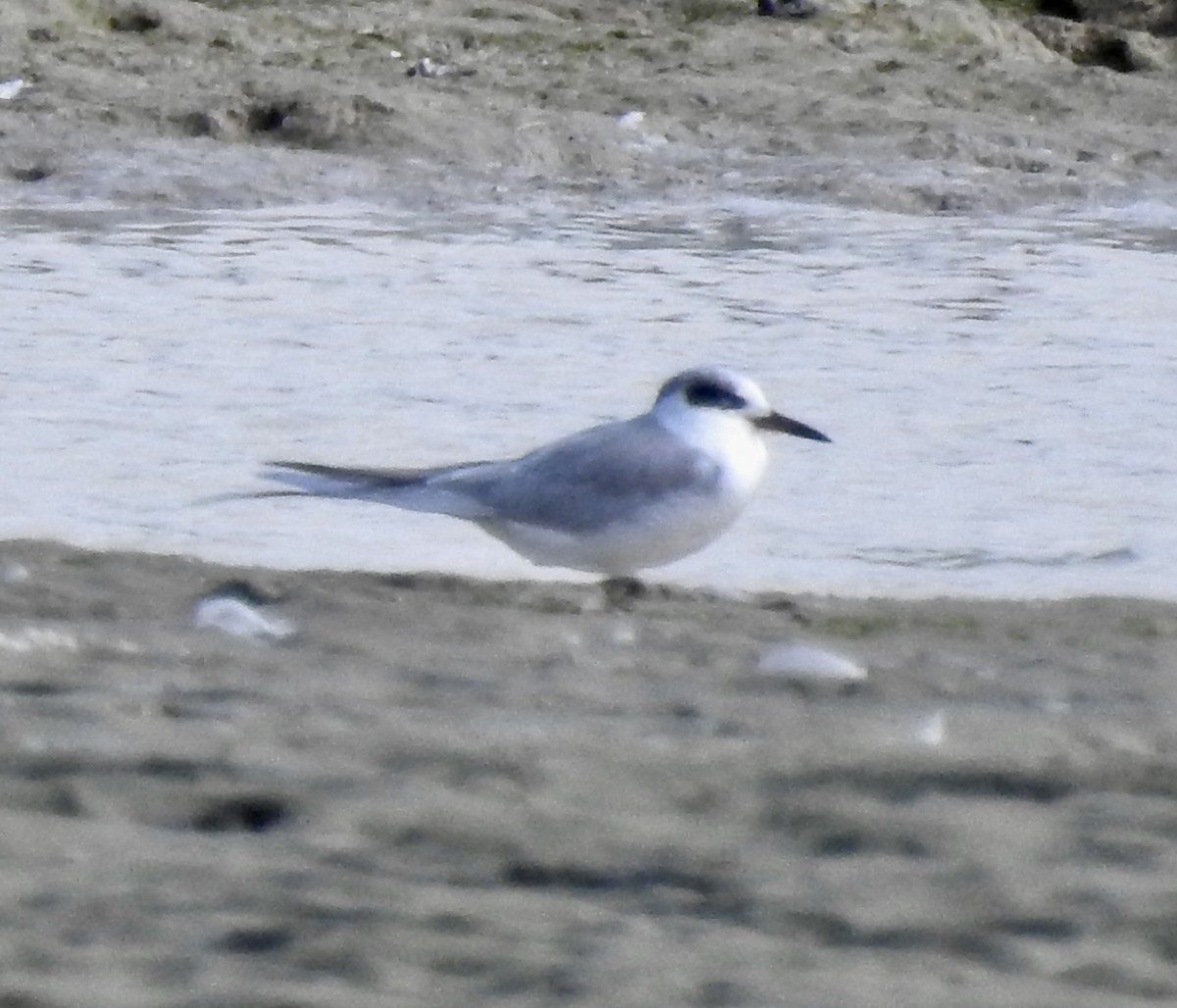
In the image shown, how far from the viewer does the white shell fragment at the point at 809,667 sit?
13.0 feet

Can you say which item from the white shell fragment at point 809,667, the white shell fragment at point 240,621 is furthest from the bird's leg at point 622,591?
the white shell fragment at point 809,667

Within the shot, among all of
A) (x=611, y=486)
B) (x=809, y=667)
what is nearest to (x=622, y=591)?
(x=611, y=486)

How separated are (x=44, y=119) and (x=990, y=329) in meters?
4.76

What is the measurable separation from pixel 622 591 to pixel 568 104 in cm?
757

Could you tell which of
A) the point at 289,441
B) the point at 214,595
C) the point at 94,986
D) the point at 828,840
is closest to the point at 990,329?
the point at 289,441

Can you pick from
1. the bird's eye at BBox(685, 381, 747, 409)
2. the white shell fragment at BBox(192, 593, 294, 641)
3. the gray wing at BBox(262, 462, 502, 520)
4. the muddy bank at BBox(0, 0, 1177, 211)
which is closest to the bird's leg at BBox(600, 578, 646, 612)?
the gray wing at BBox(262, 462, 502, 520)

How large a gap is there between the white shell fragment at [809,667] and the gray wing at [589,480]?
1218mm

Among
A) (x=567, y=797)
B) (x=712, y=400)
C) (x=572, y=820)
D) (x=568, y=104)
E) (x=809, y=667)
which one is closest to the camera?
(x=572, y=820)

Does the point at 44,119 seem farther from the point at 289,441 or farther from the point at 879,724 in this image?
the point at 879,724

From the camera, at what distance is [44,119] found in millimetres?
Result: 11492

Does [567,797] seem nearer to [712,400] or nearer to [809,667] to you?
[809,667]

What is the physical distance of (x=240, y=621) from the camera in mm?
4512

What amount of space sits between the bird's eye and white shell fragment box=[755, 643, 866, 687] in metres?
1.56

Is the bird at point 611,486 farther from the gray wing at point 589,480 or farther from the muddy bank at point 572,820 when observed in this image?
the muddy bank at point 572,820
